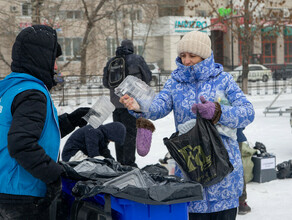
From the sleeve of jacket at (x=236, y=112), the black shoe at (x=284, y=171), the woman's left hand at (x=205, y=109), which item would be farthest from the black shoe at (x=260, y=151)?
the woman's left hand at (x=205, y=109)

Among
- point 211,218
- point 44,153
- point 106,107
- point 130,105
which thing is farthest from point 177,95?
point 44,153

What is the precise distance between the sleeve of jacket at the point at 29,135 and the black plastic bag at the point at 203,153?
2.72ft

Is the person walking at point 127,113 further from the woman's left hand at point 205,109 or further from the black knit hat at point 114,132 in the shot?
the woman's left hand at point 205,109

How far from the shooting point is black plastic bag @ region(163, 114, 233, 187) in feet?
8.57

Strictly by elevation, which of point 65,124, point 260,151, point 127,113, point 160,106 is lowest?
point 260,151

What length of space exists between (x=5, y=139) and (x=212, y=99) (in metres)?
1.23

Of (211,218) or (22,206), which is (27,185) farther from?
(211,218)

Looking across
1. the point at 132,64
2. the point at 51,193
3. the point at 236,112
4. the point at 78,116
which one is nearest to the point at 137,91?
the point at 78,116

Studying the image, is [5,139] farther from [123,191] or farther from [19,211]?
[123,191]

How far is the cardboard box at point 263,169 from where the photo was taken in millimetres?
5633

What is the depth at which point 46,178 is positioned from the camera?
216cm

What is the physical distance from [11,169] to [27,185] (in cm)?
11

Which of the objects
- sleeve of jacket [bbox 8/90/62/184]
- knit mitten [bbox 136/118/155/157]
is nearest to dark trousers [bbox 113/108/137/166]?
knit mitten [bbox 136/118/155/157]

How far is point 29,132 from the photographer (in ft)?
6.83
